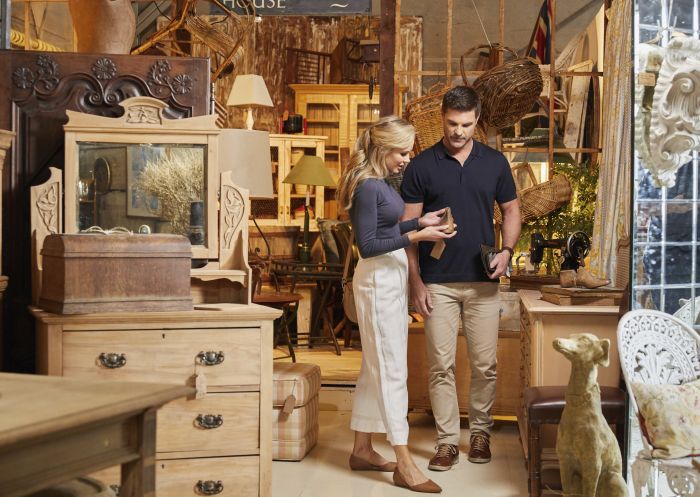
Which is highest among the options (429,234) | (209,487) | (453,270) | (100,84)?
(100,84)

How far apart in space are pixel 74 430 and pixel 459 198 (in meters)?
3.40

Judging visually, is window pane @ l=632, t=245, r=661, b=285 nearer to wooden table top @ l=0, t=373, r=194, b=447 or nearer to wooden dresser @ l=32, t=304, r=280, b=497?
wooden dresser @ l=32, t=304, r=280, b=497

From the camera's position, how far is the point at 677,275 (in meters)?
4.46

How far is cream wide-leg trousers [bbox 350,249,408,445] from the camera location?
185 inches

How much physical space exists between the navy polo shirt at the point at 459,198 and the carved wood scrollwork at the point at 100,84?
1.37 m

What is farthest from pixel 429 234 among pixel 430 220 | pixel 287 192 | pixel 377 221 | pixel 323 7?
pixel 287 192

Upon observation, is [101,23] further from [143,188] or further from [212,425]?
[212,425]

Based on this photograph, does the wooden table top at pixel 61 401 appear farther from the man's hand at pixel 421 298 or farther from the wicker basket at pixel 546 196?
the wicker basket at pixel 546 196

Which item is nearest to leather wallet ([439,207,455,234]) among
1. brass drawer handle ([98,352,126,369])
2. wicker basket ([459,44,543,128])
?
wicker basket ([459,44,543,128])

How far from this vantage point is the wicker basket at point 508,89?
600cm

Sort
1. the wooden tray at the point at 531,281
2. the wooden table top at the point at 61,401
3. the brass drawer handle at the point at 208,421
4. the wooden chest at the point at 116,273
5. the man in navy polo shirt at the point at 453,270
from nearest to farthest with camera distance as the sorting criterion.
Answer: the wooden table top at the point at 61,401 → the wooden chest at the point at 116,273 → the brass drawer handle at the point at 208,421 → the man in navy polo shirt at the point at 453,270 → the wooden tray at the point at 531,281

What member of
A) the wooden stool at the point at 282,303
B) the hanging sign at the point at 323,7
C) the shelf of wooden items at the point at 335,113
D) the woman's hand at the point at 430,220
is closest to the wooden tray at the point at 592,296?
the woman's hand at the point at 430,220

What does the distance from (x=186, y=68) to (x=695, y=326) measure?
104 inches

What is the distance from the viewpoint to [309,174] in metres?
10.3
